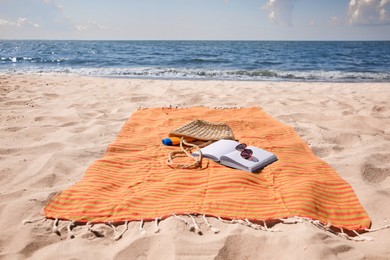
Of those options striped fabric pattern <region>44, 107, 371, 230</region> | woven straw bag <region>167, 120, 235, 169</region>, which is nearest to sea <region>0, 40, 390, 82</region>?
woven straw bag <region>167, 120, 235, 169</region>

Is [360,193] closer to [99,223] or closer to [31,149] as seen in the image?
[99,223]

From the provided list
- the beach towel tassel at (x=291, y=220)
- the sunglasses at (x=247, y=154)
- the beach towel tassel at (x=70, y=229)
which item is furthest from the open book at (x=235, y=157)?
the beach towel tassel at (x=70, y=229)

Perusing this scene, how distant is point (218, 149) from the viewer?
9.30 ft

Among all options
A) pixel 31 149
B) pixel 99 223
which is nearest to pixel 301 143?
pixel 99 223

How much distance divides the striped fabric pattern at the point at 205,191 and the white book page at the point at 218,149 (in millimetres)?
70

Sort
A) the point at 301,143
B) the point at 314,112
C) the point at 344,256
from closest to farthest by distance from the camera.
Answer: the point at 344,256 < the point at 301,143 < the point at 314,112

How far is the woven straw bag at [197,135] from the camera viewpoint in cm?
295

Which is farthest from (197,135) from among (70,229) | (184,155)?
(70,229)

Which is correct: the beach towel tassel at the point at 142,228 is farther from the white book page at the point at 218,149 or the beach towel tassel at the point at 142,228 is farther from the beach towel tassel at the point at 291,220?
the white book page at the point at 218,149

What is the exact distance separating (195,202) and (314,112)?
132 inches

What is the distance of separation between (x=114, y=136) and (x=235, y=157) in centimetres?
158

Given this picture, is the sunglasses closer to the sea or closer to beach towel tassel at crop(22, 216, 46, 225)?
beach towel tassel at crop(22, 216, 46, 225)

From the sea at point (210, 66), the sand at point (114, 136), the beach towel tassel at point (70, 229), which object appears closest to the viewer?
the sand at point (114, 136)

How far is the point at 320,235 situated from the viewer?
5.53 feet
